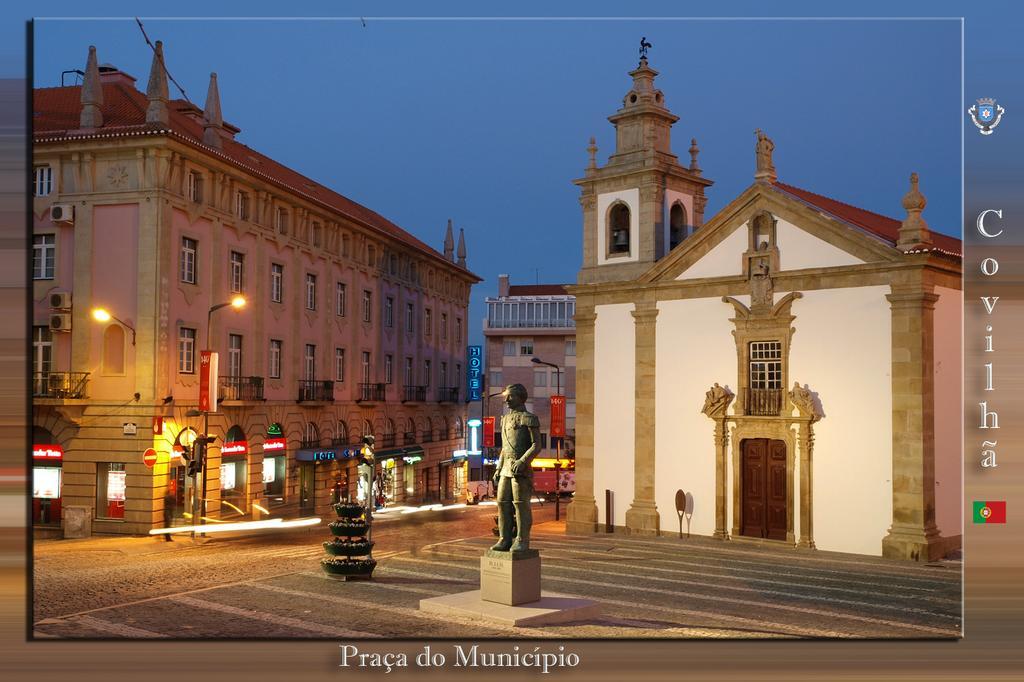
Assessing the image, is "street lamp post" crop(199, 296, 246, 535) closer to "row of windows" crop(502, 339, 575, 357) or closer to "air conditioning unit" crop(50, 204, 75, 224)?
"air conditioning unit" crop(50, 204, 75, 224)

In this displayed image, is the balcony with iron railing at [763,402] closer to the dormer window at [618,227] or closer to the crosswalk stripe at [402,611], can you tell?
the dormer window at [618,227]

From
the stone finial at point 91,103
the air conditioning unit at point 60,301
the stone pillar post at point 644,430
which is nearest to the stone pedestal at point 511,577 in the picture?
the stone pillar post at point 644,430

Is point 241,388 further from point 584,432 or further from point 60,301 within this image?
point 584,432

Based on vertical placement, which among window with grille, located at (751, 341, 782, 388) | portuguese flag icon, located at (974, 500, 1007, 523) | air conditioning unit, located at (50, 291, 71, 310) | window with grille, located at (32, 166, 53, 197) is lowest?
portuguese flag icon, located at (974, 500, 1007, 523)

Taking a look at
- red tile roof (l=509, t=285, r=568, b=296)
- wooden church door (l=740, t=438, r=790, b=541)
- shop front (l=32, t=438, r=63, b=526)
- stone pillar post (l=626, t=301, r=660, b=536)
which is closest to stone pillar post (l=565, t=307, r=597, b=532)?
stone pillar post (l=626, t=301, r=660, b=536)

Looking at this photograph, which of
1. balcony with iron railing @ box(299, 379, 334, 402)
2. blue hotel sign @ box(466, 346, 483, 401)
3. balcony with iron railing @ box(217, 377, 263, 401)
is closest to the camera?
balcony with iron railing @ box(217, 377, 263, 401)

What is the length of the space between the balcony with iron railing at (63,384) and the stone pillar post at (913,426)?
2160 cm

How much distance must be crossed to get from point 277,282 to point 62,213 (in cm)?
917

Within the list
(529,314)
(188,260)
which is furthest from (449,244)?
(188,260)

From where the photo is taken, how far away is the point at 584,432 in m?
31.5

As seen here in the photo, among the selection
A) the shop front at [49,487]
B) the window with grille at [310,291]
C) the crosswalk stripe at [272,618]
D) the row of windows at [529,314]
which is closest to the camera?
the crosswalk stripe at [272,618]

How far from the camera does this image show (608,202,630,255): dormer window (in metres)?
31.8

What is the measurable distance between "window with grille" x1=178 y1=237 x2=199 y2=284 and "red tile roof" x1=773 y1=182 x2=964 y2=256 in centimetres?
1738

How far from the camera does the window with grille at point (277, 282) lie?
35.9 metres
